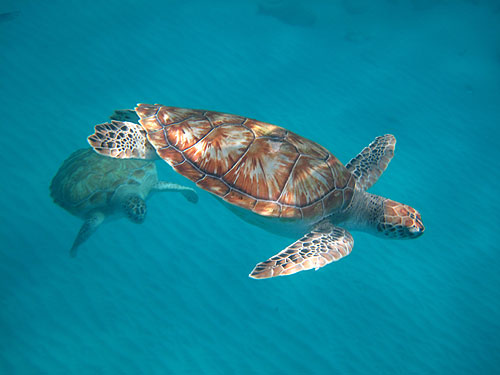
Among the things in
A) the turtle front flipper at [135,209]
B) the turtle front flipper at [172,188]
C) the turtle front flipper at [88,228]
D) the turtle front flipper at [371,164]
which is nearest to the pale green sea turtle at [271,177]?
the turtle front flipper at [371,164]

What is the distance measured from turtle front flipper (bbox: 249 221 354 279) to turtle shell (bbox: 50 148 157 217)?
7.72 feet

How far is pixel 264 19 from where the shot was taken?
716cm

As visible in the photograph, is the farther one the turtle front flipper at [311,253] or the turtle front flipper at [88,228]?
the turtle front flipper at [88,228]

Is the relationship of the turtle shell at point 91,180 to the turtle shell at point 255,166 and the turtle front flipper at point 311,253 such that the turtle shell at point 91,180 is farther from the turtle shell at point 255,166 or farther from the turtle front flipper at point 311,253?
the turtle front flipper at point 311,253

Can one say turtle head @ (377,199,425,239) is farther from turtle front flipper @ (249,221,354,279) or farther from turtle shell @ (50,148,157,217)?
turtle shell @ (50,148,157,217)

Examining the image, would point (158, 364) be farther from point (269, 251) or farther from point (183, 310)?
point (269, 251)

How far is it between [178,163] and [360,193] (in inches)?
81.2

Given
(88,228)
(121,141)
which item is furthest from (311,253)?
(88,228)

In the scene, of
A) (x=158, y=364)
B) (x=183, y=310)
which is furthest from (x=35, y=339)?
(x=183, y=310)

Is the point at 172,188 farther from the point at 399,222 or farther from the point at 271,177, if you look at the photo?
the point at 399,222

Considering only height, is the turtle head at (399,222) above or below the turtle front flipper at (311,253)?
above

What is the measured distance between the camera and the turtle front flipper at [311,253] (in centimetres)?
239

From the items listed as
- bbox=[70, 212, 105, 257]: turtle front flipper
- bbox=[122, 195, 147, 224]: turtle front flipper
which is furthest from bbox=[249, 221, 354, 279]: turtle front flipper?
bbox=[70, 212, 105, 257]: turtle front flipper

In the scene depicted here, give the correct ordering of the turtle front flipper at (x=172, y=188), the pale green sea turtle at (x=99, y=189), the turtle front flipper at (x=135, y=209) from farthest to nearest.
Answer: the turtle front flipper at (x=172, y=188) < the pale green sea turtle at (x=99, y=189) < the turtle front flipper at (x=135, y=209)
